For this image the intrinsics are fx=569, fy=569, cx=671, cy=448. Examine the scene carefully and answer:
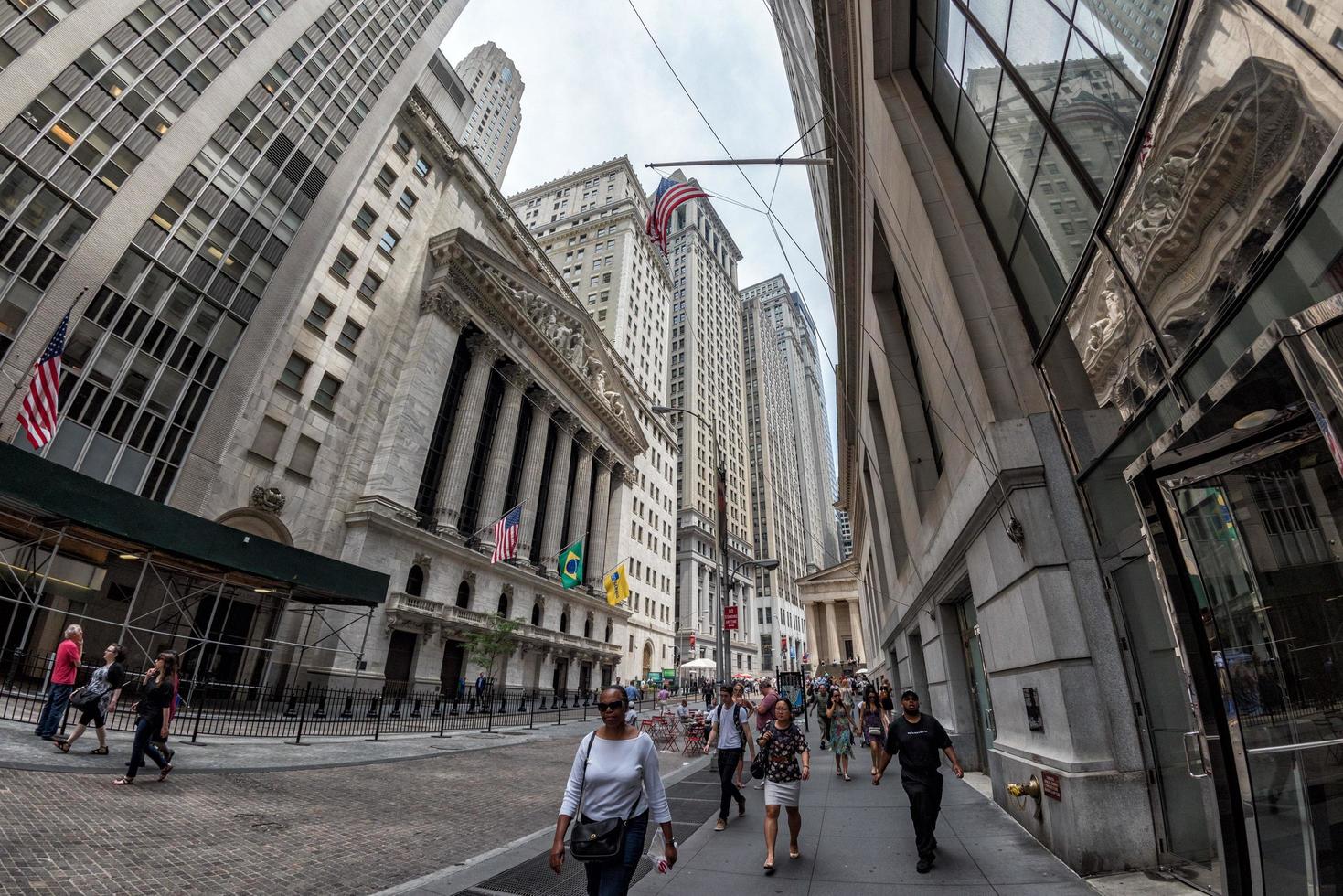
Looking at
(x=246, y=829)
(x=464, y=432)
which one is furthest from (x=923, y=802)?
(x=464, y=432)

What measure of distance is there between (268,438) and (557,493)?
73.9 feet

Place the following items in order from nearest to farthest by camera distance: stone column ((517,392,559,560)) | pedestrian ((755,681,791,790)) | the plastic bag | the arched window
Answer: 1. the plastic bag
2. pedestrian ((755,681,791,790))
3. the arched window
4. stone column ((517,392,559,560))

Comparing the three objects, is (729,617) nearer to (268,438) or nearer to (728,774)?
(728,774)

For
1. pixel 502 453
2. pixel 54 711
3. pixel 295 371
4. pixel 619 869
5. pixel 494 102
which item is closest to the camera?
pixel 619 869

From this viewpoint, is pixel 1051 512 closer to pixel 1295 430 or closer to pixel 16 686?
pixel 1295 430

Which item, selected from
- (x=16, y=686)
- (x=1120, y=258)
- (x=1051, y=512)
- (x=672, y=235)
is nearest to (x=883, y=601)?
(x=1051, y=512)

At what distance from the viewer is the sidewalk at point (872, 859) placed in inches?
213

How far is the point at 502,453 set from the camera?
40375 millimetres

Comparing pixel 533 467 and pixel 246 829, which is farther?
pixel 533 467

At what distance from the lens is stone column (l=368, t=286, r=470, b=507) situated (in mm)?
31781

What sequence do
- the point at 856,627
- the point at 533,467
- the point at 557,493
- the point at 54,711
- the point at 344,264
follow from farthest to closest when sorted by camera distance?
the point at 856,627 → the point at 557,493 → the point at 533,467 → the point at 344,264 → the point at 54,711

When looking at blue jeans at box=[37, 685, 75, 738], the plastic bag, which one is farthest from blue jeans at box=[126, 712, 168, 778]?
the plastic bag

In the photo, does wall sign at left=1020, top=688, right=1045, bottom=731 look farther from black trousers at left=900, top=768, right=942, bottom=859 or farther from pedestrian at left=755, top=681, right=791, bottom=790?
pedestrian at left=755, top=681, right=791, bottom=790

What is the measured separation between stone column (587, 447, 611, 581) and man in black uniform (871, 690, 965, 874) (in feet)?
151
